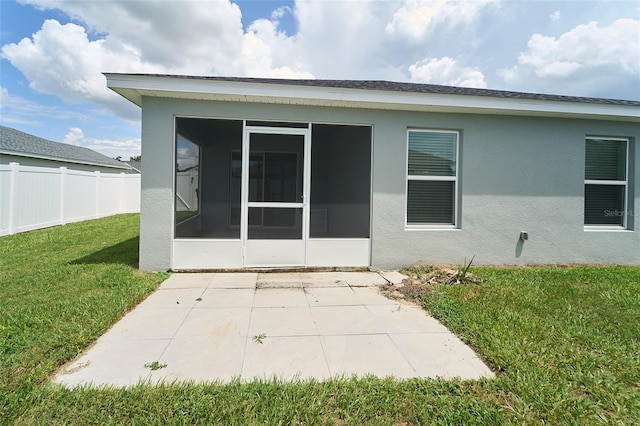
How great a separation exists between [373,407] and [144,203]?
4759mm

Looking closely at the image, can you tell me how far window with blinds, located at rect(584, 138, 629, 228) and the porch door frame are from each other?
5779 mm

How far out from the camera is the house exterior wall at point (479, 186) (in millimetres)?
5094

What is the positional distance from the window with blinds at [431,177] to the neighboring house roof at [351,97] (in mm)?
564

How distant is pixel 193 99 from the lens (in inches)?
199

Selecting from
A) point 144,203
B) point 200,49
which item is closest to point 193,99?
point 144,203

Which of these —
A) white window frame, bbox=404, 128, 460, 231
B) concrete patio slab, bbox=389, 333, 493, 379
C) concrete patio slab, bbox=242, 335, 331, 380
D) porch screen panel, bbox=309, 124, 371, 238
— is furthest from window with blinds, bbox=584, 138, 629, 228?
concrete patio slab, bbox=242, 335, 331, 380

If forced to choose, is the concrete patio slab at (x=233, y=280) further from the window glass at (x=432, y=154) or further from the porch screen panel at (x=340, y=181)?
the window glass at (x=432, y=154)

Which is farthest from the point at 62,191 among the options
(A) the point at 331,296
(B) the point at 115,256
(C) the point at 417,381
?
(C) the point at 417,381

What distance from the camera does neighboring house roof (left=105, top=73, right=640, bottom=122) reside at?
185 inches

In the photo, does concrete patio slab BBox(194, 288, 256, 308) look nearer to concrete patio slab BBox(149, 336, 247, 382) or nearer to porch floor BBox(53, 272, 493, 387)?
porch floor BBox(53, 272, 493, 387)

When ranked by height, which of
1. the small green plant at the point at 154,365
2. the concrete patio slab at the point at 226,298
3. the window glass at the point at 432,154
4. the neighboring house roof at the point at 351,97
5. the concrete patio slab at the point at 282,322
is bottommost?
the small green plant at the point at 154,365

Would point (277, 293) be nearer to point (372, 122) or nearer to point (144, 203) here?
point (144, 203)

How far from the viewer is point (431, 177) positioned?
225 inches


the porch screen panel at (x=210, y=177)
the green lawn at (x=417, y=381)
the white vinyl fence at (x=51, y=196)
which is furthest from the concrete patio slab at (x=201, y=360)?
the white vinyl fence at (x=51, y=196)
